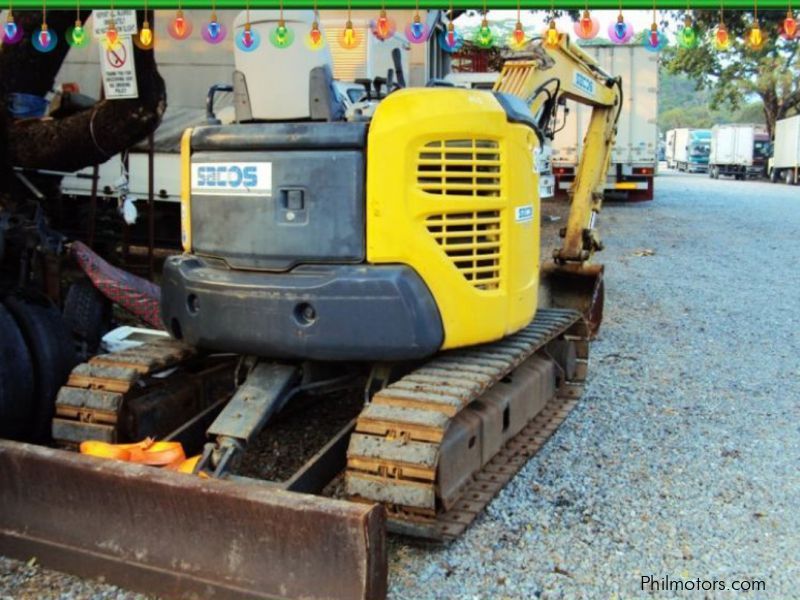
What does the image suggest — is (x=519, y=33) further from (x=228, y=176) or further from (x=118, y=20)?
(x=118, y=20)

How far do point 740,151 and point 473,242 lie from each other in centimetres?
4531

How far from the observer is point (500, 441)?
16.3 feet

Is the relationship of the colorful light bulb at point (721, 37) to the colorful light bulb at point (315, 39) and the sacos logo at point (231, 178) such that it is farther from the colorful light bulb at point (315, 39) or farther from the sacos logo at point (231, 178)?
the sacos logo at point (231, 178)

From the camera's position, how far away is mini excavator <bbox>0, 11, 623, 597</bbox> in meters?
4.13

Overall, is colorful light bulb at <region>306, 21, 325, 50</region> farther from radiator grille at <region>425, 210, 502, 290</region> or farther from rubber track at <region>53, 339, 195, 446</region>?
rubber track at <region>53, 339, 195, 446</region>

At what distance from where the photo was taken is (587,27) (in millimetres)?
4602

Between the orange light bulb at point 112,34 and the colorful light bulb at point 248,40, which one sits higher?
the orange light bulb at point 112,34

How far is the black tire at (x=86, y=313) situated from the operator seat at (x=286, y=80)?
2378 millimetres

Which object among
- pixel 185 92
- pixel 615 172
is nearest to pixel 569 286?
pixel 185 92

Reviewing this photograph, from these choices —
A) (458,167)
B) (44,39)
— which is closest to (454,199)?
(458,167)

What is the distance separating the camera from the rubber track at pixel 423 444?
3830 mm

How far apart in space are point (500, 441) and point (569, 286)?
365 cm

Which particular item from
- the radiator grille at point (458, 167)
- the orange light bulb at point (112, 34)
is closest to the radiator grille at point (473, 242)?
the radiator grille at point (458, 167)

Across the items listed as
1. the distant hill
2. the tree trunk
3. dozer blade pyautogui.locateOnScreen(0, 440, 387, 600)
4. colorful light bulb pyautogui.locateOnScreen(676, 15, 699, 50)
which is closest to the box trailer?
the tree trunk
